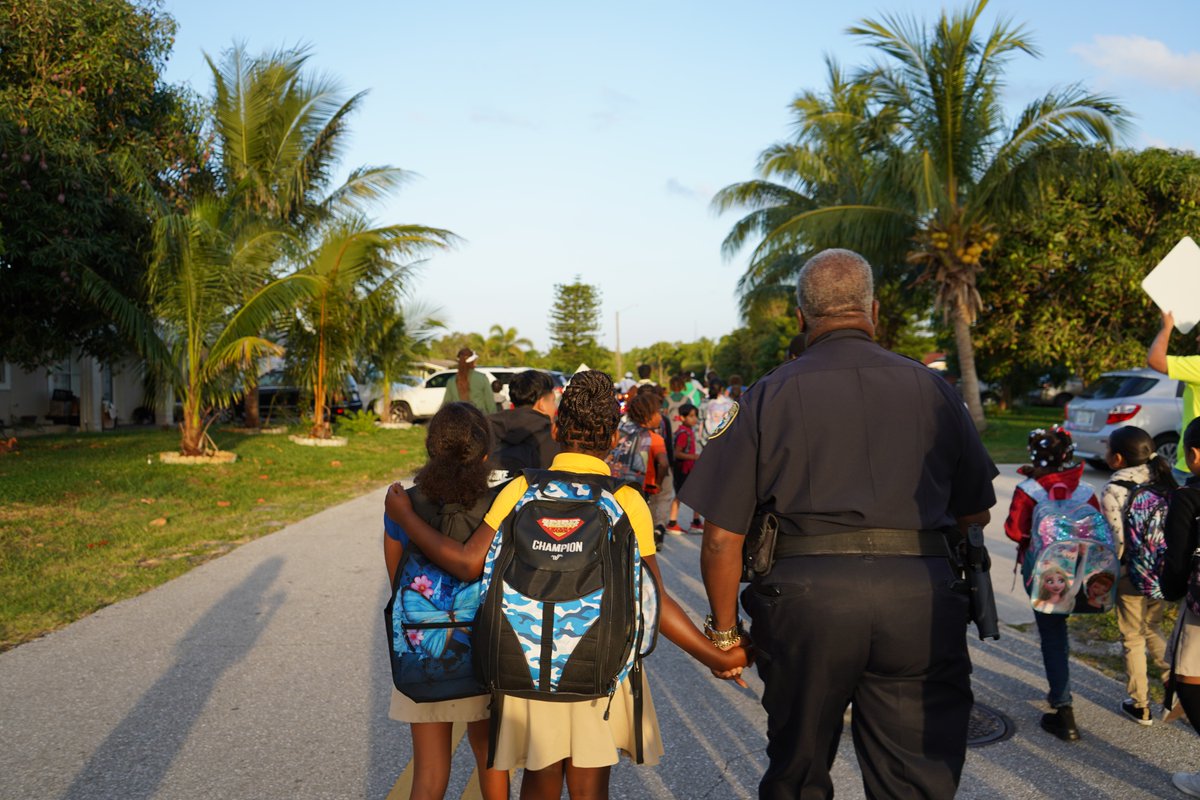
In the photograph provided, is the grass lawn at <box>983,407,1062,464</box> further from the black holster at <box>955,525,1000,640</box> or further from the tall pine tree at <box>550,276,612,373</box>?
→ the tall pine tree at <box>550,276,612,373</box>

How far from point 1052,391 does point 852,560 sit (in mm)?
41555

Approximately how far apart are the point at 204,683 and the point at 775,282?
2492 centimetres

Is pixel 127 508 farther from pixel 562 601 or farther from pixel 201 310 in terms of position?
pixel 562 601

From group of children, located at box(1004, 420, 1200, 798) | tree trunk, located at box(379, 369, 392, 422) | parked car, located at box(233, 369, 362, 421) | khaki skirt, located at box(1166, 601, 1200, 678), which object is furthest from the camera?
parked car, located at box(233, 369, 362, 421)

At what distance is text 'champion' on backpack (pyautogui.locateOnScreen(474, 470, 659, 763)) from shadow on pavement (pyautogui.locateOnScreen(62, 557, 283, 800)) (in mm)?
2141

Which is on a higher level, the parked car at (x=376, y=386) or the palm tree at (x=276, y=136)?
the palm tree at (x=276, y=136)

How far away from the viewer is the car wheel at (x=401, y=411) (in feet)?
92.3

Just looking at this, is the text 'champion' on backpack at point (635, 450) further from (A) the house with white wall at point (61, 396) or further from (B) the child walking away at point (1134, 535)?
(A) the house with white wall at point (61, 396)

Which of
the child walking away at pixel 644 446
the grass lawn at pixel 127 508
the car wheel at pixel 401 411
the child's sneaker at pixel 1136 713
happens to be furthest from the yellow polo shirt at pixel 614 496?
the car wheel at pixel 401 411

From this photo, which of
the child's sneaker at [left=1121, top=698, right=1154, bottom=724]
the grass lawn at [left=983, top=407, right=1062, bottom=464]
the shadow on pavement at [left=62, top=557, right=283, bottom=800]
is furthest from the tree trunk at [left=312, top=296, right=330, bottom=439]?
the child's sneaker at [left=1121, top=698, right=1154, bottom=724]

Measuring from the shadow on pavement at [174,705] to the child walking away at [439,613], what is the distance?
1.54m

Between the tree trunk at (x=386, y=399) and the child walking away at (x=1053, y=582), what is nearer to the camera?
the child walking away at (x=1053, y=582)

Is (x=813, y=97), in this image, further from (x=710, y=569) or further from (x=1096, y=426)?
(x=710, y=569)

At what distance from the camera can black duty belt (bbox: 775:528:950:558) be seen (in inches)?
101
